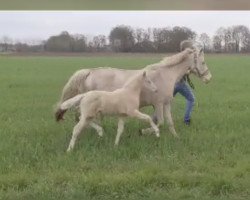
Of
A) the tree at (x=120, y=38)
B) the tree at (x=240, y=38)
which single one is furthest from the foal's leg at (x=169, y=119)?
the tree at (x=240, y=38)

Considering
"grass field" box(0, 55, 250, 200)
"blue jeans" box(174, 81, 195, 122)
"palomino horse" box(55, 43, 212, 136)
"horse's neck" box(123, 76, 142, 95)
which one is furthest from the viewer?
"blue jeans" box(174, 81, 195, 122)

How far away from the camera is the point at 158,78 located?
9.13m

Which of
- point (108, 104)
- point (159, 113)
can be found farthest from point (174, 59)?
point (108, 104)

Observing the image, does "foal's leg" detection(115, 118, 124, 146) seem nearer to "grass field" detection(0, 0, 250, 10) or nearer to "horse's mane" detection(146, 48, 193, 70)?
"horse's mane" detection(146, 48, 193, 70)

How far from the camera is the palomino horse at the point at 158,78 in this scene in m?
9.09

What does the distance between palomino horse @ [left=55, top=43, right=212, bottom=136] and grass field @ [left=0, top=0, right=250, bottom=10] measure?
7414 millimetres

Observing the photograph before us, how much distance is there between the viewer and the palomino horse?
29.8 ft

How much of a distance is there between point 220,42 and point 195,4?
309 centimetres

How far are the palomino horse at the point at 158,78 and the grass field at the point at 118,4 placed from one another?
24.3ft

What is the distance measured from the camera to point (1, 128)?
970 centimetres

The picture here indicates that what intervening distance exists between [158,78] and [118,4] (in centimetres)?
770

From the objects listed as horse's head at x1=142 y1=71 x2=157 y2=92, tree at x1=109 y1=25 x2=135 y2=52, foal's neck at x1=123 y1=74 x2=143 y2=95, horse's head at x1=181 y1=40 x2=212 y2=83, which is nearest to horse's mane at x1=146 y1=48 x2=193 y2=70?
horse's head at x1=181 y1=40 x2=212 y2=83

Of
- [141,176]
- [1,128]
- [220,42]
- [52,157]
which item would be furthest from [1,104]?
[220,42]

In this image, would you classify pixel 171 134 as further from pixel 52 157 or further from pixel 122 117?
pixel 52 157
